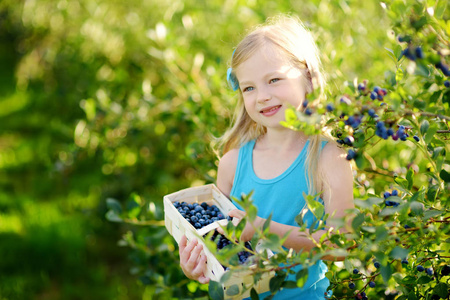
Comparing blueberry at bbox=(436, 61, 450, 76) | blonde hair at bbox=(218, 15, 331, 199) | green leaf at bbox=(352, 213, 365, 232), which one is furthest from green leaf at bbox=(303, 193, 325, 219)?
blueberry at bbox=(436, 61, 450, 76)

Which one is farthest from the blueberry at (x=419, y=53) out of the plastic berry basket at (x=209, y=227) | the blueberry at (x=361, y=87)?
the plastic berry basket at (x=209, y=227)

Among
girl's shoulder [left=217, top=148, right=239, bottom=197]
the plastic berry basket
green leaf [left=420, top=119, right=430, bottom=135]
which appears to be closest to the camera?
green leaf [left=420, top=119, right=430, bottom=135]

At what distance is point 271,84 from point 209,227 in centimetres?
50

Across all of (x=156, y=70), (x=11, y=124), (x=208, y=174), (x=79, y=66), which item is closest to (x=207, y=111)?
(x=208, y=174)

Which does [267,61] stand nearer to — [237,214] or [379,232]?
[237,214]

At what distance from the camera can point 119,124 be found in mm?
2918

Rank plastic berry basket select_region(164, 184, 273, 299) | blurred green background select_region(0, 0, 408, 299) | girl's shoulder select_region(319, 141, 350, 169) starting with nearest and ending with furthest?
plastic berry basket select_region(164, 184, 273, 299), girl's shoulder select_region(319, 141, 350, 169), blurred green background select_region(0, 0, 408, 299)

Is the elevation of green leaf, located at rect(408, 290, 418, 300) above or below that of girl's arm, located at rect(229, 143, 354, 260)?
below

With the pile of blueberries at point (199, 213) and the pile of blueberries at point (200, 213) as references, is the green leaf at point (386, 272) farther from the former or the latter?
the pile of blueberries at point (199, 213)

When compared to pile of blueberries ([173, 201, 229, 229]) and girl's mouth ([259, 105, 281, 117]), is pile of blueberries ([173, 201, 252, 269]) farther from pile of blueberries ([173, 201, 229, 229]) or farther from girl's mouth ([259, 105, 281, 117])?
girl's mouth ([259, 105, 281, 117])

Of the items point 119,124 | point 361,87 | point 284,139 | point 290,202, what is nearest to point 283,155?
point 284,139

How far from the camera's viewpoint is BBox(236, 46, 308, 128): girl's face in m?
1.53

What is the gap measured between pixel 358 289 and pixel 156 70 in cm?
288

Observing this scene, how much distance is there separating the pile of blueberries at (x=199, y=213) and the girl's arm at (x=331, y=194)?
0.37ft
